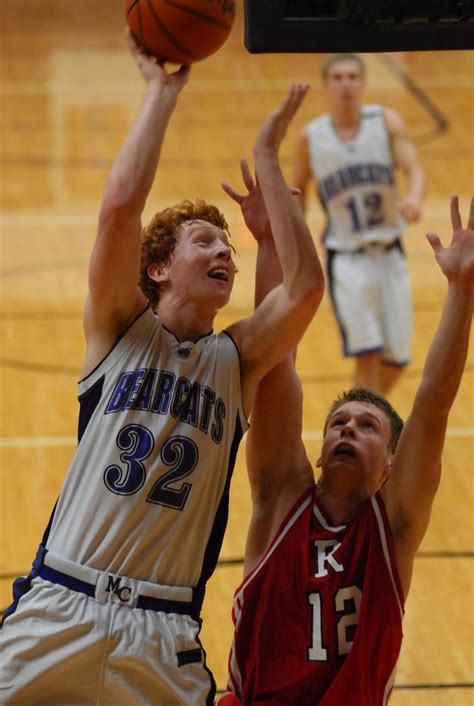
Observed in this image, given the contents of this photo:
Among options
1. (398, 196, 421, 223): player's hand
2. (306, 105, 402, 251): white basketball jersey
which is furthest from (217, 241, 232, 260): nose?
(306, 105, 402, 251): white basketball jersey

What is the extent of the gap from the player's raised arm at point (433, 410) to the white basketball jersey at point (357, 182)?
4.51m

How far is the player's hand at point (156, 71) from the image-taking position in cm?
375

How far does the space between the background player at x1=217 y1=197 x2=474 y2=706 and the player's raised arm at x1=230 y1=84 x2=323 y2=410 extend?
24 centimetres

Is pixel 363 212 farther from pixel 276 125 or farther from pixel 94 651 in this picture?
pixel 94 651

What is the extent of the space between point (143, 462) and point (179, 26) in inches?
48.4

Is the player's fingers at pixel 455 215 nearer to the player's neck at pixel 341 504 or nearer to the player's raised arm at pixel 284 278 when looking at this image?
the player's raised arm at pixel 284 278

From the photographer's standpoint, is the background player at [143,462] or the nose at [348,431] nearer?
the background player at [143,462]

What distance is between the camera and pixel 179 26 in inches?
151

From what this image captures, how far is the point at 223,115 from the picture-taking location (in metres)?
16.7

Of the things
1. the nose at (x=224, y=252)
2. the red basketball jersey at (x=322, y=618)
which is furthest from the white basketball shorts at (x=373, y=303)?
the nose at (x=224, y=252)

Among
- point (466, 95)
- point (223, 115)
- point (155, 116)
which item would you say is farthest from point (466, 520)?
point (466, 95)

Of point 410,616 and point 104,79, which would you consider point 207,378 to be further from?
point 104,79

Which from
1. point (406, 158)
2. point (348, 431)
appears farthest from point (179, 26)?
point (406, 158)

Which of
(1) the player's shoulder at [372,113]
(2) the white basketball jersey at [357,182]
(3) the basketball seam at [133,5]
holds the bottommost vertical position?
(3) the basketball seam at [133,5]
